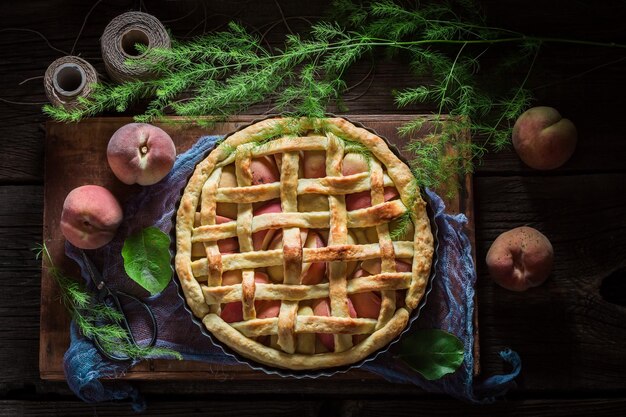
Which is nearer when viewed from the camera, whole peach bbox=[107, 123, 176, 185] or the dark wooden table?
whole peach bbox=[107, 123, 176, 185]

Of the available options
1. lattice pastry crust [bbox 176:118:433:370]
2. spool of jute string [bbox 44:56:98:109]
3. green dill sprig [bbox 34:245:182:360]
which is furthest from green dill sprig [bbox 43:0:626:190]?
green dill sprig [bbox 34:245:182:360]

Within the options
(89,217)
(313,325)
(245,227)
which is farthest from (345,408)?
(89,217)

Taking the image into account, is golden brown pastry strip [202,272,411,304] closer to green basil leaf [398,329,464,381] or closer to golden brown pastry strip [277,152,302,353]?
golden brown pastry strip [277,152,302,353]

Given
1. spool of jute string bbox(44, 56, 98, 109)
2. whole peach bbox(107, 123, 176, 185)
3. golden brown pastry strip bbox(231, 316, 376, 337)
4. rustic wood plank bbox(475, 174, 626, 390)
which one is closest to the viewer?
golden brown pastry strip bbox(231, 316, 376, 337)

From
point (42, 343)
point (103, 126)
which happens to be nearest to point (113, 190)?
point (103, 126)

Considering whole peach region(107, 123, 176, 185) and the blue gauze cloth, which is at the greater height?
whole peach region(107, 123, 176, 185)

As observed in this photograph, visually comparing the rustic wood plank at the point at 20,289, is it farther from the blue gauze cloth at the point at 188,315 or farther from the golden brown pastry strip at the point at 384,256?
the golden brown pastry strip at the point at 384,256

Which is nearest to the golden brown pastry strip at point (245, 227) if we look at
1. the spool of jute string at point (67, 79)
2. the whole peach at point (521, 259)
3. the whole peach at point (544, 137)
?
the spool of jute string at point (67, 79)
